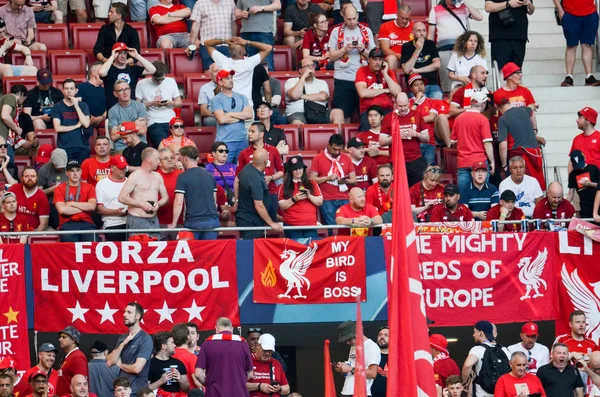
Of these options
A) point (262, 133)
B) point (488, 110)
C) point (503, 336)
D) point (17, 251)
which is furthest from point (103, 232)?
point (503, 336)

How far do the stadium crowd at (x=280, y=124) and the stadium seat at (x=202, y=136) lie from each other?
0.35 feet

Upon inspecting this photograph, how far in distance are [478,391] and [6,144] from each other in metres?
6.61

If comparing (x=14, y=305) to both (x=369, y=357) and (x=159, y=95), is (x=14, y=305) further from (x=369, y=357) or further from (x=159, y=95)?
(x=369, y=357)

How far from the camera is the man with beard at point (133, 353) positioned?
13.7 m

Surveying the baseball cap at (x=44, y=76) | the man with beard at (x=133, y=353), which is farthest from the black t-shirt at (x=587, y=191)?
the baseball cap at (x=44, y=76)

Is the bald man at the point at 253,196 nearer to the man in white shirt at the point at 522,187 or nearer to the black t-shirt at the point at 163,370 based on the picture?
the black t-shirt at the point at 163,370

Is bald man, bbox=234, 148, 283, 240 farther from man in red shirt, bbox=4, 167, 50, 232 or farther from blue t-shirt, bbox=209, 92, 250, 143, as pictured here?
man in red shirt, bbox=4, 167, 50, 232

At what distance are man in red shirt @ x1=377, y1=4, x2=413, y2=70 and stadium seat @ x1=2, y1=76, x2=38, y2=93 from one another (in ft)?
16.2

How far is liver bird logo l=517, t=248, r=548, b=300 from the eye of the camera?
15.3 m

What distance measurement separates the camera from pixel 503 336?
62.4ft

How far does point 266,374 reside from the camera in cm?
1430

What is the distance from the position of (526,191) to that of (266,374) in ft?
13.2

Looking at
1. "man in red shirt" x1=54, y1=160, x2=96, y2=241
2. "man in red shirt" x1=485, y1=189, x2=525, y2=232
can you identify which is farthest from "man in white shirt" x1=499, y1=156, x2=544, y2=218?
"man in red shirt" x1=54, y1=160, x2=96, y2=241

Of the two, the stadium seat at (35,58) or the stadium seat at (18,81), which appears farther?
the stadium seat at (35,58)
